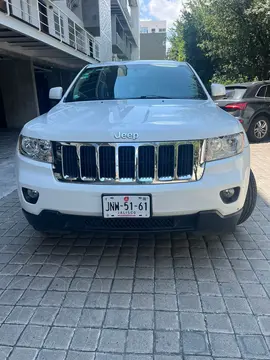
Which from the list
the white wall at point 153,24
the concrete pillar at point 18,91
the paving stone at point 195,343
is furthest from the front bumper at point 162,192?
the white wall at point 153,24

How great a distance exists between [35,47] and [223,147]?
9737mm

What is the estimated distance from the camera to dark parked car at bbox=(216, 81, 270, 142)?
7.97 metres

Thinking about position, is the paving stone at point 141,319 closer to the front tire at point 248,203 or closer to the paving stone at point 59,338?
the paving stone at point 59,338

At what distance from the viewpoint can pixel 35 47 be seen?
10.2m

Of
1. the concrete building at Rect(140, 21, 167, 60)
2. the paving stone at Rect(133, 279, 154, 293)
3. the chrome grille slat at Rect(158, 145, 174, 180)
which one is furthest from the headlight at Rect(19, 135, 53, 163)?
the concrete building at Rect(140, 21, 167, 60)

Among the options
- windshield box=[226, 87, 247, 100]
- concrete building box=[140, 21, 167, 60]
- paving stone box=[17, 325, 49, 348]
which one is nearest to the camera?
paving stone box=[17, 325, 49, 348]

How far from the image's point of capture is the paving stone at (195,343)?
1.74 m

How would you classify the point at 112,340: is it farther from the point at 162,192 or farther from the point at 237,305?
the point at 162,192

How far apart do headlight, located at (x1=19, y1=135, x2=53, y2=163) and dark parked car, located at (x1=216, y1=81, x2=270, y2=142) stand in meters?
6.44

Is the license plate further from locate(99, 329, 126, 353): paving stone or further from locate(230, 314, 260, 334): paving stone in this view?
locate(230, 314, 260, 334): paving stone

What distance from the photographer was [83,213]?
7.59ft

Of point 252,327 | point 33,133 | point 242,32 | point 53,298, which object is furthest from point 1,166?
point 242,32

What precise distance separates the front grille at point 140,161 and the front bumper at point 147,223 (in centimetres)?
30

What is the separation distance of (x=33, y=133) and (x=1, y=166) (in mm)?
4383
